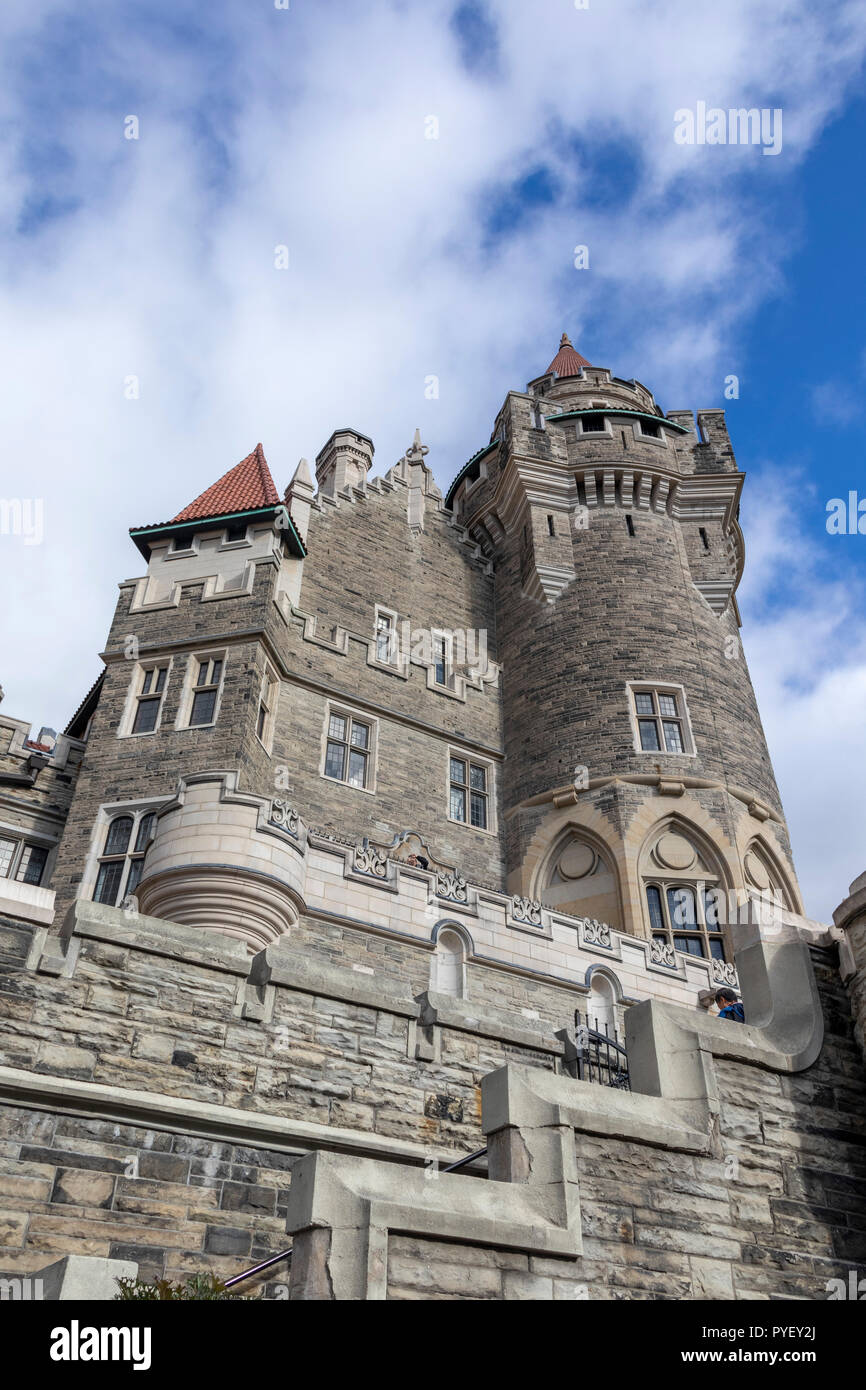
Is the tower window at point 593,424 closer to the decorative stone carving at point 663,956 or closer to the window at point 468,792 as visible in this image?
the window at point 468,792

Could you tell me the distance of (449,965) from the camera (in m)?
14.0

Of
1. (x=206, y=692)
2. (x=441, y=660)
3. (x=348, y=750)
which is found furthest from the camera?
(x=441, y=660)

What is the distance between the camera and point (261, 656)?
17.6 meters

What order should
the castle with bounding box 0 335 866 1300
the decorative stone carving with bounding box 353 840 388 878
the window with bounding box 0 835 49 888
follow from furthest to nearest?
1. the window with bounding box 0 835 49 888
2. the decorative stone carving with bounding box 353 840 388 878
3. the castle with bounding box 0 335 866 1300

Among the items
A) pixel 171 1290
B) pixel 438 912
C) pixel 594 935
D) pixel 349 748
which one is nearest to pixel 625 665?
pixel 349 748

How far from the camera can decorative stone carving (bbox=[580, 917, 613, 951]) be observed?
1486 cm

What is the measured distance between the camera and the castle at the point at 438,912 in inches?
253

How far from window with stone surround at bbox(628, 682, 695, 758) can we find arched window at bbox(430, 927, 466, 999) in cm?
690

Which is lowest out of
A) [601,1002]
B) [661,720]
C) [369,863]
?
[601,1002]

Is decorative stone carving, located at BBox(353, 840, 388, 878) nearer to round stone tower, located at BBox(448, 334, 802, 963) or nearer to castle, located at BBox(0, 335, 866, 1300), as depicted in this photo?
castle, located at BBox(0, 335, 866, 1300)

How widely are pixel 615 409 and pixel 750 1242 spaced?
21002 mm

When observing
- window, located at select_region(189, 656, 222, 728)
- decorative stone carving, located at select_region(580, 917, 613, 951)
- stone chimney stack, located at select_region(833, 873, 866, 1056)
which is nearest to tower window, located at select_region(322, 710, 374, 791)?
window, located at select_region(189, 656, 222, 728)

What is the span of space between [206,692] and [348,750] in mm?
3233

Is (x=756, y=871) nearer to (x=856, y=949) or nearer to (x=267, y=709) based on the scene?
(x=267, y=709)
